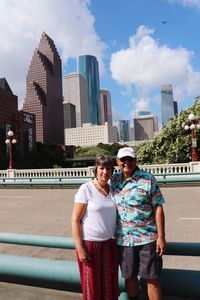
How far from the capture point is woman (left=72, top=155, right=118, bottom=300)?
3357 millimetres

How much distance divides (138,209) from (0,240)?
232 cm

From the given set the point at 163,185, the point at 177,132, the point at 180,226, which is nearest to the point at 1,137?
the point at 177,132

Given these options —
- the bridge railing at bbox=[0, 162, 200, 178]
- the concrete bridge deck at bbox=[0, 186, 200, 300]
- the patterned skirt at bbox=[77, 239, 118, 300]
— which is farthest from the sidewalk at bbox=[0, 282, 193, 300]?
the bridge railing at bbox=[0, 162, 200, 178]

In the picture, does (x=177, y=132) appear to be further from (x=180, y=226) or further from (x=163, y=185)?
(x=180, y=226)

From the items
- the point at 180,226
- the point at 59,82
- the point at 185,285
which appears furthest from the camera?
the point at 59,82

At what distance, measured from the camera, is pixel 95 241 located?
3375 millimetres

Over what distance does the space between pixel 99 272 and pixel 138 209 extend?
674 millimetres

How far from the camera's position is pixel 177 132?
1214 inches

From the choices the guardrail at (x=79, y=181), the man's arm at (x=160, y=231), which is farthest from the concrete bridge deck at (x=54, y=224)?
the man's arm at (x=160, y=231)

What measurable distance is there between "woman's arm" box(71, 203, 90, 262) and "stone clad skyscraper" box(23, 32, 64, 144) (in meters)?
155

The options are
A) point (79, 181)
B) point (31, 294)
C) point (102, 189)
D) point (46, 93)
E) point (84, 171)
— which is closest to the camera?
point (102, 189)

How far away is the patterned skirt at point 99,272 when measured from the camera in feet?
11.0

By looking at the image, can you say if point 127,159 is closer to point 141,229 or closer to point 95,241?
point 141,229

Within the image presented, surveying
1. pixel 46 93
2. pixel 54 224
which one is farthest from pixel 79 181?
pixel 46 93
